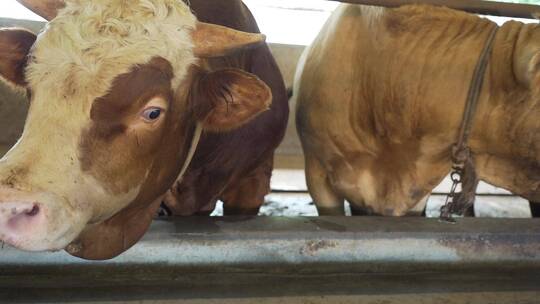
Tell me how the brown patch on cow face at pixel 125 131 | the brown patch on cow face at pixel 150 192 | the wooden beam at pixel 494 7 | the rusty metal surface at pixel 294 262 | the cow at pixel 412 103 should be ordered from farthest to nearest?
the wooden beam at pixel 494 7
the cow at pixel 412 103
the rusty metal surface at pixel 294 262
the brown patch on cow face at pixel 150 192
the brown patch on cow face at pixel 125 131

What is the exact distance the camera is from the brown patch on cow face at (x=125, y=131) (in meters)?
1.15

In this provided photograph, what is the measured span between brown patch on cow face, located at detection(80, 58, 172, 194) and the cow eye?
2 cm

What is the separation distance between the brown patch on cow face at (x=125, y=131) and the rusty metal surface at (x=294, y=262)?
1.40 feet

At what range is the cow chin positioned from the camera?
99cm

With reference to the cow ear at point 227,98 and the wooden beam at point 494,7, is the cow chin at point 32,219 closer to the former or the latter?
the cow ear at point 227,98

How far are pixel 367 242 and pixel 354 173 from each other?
731mm

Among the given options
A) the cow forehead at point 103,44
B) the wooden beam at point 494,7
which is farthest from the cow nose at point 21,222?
the wooden beam at point 494,7

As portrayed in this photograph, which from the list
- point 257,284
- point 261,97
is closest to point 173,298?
point 257,284

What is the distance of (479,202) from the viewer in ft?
16.0

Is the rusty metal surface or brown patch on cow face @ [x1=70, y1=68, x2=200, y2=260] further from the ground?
brown patch on cow face @ [x1=70, y1=68, x2=200, y2=260]

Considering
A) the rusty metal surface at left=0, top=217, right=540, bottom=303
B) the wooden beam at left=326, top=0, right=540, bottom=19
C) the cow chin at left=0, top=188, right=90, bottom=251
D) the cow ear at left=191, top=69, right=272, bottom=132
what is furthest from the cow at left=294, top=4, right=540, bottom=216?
the cow chin at left=0, top=188, right=90, bottom=251

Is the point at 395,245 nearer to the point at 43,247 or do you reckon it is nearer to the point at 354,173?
the point at 354,173

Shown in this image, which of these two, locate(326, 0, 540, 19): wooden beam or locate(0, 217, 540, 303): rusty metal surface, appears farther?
locate(326, 0, 540, 19): wooden beam

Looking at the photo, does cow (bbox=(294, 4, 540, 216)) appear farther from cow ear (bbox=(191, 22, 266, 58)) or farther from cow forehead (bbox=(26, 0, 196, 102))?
cow forehead (bbox=(26, 0, 196, 102))
